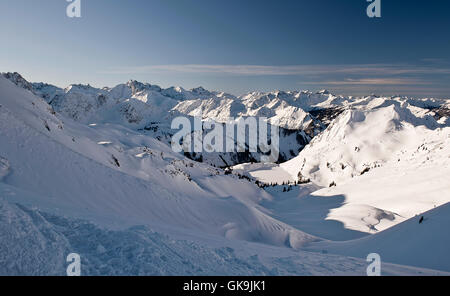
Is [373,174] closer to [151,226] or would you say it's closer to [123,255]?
[151,226]

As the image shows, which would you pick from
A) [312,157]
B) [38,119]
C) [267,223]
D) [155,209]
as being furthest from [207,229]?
[312,157]

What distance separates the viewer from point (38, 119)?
114ft

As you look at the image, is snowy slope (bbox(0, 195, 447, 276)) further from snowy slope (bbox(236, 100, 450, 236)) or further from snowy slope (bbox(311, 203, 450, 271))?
snowy slope (bbox(236, 100, 450, 236))

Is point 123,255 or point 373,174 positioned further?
point 373,174

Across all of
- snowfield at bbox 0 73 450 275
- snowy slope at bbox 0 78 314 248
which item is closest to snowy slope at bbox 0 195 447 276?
snowfield at bbox 0 73 450 275

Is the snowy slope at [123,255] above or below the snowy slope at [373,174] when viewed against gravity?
above

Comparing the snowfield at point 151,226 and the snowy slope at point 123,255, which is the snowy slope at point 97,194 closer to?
the snowfield at point 151,226

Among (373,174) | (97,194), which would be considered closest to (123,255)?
(97,194)

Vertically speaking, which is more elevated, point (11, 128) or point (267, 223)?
point (11, 128)

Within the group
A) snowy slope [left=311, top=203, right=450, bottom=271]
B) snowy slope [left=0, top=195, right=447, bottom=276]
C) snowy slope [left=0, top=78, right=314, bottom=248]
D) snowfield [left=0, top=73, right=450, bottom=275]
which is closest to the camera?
snowy slope [left=0, top=195, right=447, bottom=276]

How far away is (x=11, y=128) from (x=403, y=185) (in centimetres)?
7855

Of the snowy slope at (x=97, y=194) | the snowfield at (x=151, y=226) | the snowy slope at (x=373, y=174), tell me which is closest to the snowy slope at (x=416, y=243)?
the snowfield at (x=151, y=226)
